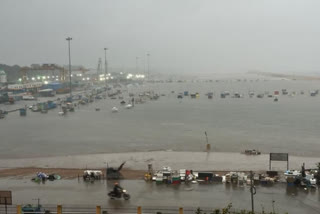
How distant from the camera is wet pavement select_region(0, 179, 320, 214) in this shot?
5.36m

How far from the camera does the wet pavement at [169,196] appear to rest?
17.6 feet

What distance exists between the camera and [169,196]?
5832 millimetres

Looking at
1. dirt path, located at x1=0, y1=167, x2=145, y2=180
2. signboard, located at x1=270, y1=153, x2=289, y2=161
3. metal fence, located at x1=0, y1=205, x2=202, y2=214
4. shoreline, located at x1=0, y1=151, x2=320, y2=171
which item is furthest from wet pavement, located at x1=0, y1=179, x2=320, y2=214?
shoreline, located at x1=0, y1=151, x2=320, y2=171

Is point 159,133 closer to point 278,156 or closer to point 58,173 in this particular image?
point 58,173

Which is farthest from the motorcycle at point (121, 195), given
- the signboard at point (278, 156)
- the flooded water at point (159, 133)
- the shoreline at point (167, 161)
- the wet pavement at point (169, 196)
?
the flooded water at point (159, 133)

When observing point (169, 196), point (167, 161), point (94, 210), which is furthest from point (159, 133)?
point (94, 210)

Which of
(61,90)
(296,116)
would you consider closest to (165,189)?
(296,116)

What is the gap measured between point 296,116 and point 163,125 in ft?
22.9

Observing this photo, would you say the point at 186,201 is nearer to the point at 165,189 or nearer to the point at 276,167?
the point at 165,189

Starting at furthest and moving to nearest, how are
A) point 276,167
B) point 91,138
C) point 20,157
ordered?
1. point 91,138
2. point 20,157
3. point 276,167

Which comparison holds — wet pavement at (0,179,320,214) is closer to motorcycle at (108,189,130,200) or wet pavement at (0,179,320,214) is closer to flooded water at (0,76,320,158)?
motorcycle at (108,189,130,200)

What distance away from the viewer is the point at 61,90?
34.9 meters

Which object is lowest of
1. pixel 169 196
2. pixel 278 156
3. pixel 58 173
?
pixel 58 173

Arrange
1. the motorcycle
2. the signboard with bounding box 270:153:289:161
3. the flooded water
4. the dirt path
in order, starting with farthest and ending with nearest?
the flooded water < the dirt path < the signboard with bounding box 270:153:289:161 < the motorcycle
